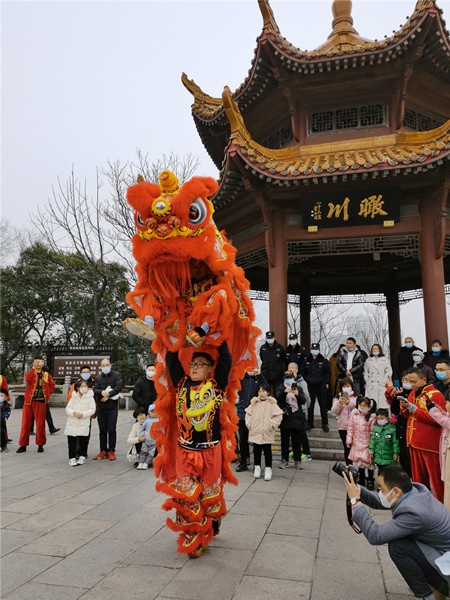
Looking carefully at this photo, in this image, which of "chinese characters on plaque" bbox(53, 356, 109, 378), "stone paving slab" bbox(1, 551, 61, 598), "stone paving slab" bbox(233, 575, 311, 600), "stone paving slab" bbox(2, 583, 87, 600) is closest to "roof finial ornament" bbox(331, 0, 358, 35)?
"stone paving slab" bbox(233, 575, 311, 600)

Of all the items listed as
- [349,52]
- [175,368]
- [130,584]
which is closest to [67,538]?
[130,584]

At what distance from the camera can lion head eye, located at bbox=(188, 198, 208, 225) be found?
3.19m

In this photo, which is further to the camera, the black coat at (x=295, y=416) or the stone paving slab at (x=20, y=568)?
the black coat at (x=295, y=416)

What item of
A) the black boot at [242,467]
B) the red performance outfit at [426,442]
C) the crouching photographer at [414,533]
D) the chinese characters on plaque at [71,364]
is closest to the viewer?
the crouching photographer at [414,533]

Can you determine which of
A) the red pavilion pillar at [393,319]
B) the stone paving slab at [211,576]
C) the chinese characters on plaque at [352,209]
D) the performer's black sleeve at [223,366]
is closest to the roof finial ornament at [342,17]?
the chinese characters on plaque at [352,209]

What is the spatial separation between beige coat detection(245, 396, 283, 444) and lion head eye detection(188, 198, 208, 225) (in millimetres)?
3700

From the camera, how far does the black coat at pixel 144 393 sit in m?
7.50

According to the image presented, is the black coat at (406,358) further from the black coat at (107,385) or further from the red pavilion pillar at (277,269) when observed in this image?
the black coat at (107,385)

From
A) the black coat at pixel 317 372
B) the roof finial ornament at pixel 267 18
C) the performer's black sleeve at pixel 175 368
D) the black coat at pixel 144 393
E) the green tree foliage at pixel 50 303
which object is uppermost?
the roof finial ornament at pixel 267 18

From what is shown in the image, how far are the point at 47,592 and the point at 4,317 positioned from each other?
2190cm

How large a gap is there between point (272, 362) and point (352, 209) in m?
3.60

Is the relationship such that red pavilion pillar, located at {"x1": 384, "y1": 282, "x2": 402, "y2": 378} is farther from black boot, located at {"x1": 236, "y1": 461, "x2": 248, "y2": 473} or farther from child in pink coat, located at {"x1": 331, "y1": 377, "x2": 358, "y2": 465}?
black boot, located at {"x1": 236, "y1": 461, "x2": 248, "y2": 473}

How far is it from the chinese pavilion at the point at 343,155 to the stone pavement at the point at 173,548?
15.5 feet

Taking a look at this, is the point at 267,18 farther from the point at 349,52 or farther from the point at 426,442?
the point at 426,442
